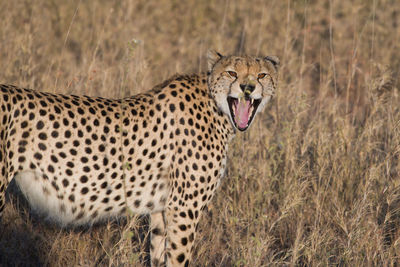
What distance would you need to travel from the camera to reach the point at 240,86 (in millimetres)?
3203

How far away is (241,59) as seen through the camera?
337 cm

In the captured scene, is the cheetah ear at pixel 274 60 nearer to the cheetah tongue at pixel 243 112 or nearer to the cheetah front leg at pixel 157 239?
the cheetah tongue at pixel 243 112

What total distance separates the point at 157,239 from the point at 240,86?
1.09 metres

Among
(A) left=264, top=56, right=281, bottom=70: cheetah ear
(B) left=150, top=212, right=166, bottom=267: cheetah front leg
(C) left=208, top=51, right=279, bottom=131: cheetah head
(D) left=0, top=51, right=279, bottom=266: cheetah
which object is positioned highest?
(A) left=264, top=56, right=281, bottom=70: cheetah ear

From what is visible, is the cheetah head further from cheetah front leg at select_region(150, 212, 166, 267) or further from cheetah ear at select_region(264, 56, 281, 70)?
cheetah front leg at select_region(150, 212, 166, 267)

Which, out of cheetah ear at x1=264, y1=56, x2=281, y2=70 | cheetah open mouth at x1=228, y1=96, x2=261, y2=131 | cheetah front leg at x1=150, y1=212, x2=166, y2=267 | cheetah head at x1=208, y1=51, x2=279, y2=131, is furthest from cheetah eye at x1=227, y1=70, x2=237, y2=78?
cheetah front leg at x1=150, y1=212, x2=166, y2=267

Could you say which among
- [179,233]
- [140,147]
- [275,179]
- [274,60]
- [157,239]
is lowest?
[157,239]

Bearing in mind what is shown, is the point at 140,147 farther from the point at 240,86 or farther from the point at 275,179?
the point at 275,179

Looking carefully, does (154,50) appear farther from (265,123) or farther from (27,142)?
(27,142)

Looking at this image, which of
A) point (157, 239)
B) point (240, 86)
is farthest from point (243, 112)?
point (157, 239)

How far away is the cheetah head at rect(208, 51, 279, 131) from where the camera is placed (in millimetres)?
3227

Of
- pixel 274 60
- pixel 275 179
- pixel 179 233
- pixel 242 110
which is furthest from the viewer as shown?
pixel 275 179

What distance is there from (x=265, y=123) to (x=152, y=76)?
1347 mm

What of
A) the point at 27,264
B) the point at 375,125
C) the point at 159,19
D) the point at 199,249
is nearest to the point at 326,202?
the point at 375,125
